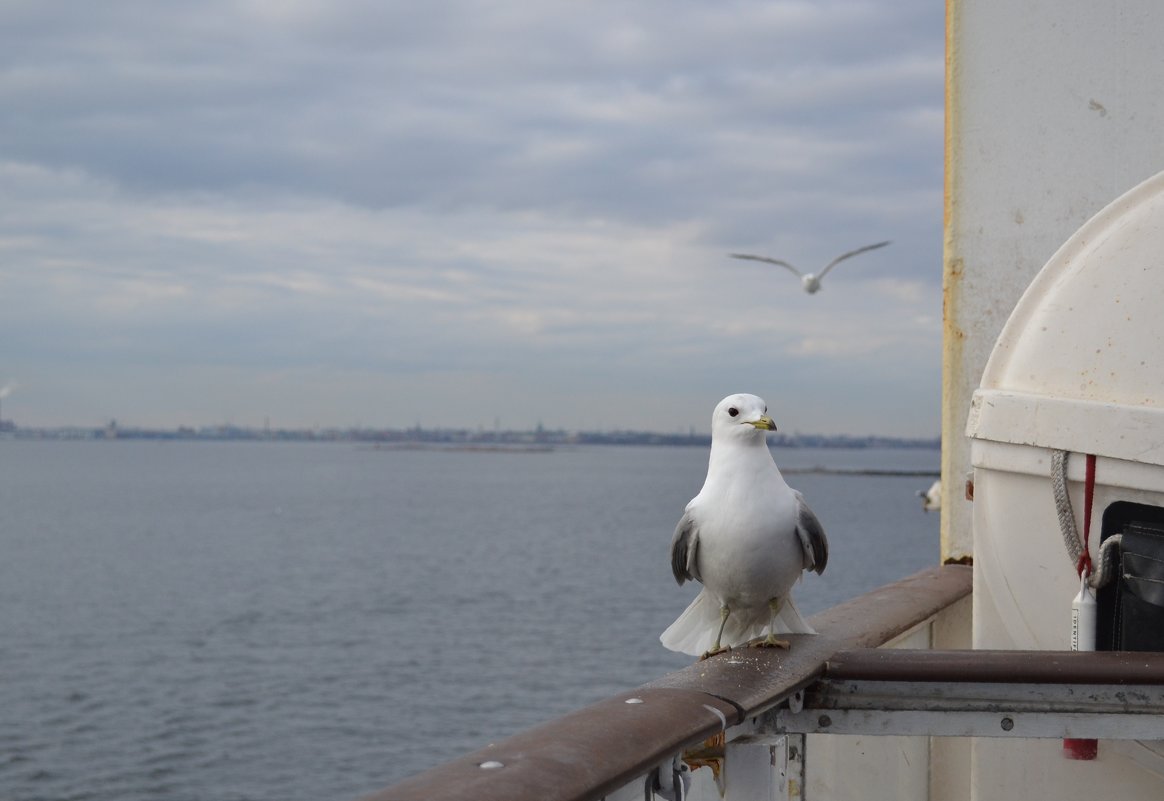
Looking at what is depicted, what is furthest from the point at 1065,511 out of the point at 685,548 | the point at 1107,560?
the point at 685,548

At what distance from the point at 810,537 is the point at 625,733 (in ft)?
6.00

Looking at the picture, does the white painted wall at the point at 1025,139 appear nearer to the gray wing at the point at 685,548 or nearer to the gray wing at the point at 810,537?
the gray wing at the point at 810,537

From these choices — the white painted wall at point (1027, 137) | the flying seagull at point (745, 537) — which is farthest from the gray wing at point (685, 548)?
the white painted wall at point (1027, 137)

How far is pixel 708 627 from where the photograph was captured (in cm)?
414

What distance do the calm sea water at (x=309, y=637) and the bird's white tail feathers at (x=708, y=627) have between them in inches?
688

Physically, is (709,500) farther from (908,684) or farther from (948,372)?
(948,372)

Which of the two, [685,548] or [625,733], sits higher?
[685,548]

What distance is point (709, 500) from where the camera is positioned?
154 inches

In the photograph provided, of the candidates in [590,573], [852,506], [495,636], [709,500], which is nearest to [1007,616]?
[709,500]

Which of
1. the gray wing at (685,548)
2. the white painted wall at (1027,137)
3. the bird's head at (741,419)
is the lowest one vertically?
the gray wing at (685,548)

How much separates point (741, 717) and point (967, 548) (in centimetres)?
340

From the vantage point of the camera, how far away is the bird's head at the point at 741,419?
12.9 ft

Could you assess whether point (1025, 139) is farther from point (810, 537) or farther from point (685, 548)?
point (685, 548)

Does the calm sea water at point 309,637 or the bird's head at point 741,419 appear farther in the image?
the calm sea water at point 309,637
